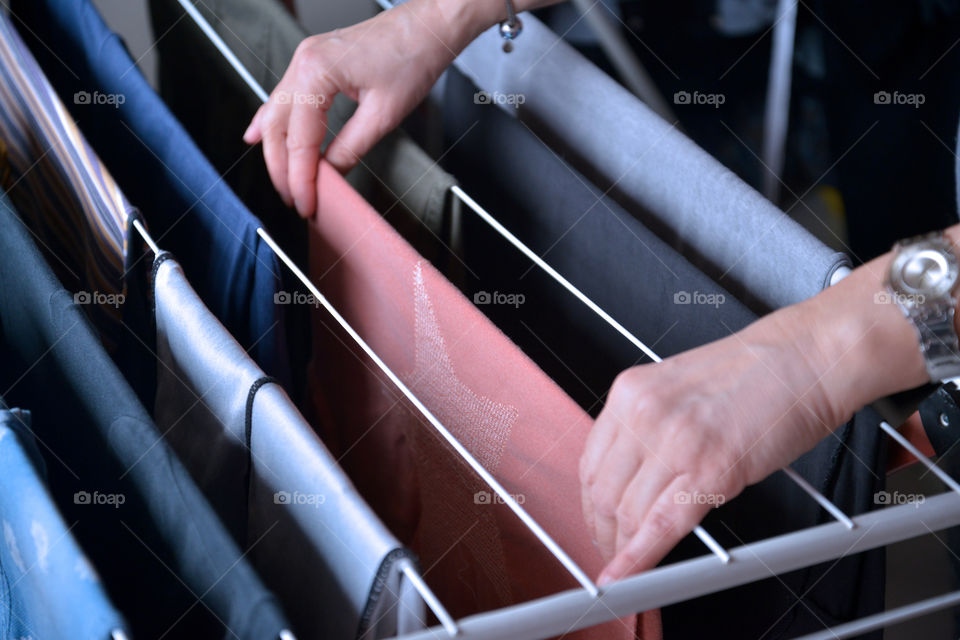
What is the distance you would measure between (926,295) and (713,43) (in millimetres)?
1207

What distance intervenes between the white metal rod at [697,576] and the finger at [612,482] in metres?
0.05

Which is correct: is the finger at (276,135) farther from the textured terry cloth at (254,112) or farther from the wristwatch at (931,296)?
the wristwatch at (931,296)

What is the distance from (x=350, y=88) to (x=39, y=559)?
0.53m

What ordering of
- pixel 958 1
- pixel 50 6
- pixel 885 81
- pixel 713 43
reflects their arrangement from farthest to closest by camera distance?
pixel 713 43 < pixel 885 81 < pixel 958 1 < pixel 50 6

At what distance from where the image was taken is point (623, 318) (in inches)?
31.8

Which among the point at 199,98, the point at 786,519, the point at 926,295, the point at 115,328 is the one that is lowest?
the point at 786,519

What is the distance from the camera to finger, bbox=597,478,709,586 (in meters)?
0.55

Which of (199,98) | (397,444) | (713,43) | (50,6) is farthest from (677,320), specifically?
(713,43)

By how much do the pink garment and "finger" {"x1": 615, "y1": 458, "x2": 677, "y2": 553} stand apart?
6 cm

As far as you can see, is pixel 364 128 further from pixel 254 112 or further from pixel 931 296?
pixel 931 296

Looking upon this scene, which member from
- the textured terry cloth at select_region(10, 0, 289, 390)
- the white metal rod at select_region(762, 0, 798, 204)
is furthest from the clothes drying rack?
the white metal rod at select_region(762, 0, 798, 204)

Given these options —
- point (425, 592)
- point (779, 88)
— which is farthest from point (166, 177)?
point (779, 88)

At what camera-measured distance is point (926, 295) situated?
58 cm

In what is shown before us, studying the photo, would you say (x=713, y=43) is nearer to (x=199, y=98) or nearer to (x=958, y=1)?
(x=958, y=1)
